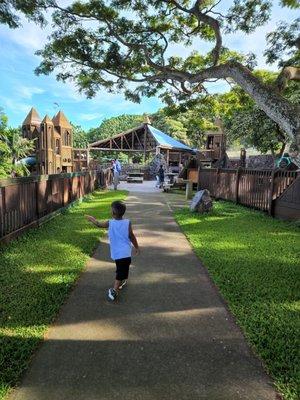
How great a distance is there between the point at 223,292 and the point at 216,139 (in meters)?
28.1

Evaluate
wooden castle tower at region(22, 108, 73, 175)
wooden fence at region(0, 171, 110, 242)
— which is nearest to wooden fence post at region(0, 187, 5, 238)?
wooden fence at region(0, 171, 110, 242)

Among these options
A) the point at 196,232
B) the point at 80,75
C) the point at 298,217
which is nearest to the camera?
the point at 196,232

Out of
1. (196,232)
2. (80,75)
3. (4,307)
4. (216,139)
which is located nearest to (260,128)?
(216,139)

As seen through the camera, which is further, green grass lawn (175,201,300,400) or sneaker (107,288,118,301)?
sneaker (107,288,118,301)

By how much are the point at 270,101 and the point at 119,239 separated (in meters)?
3.78

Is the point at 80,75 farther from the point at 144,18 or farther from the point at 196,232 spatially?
the point at 196,232

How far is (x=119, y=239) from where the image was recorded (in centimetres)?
464

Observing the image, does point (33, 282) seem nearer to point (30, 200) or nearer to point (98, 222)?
point (98, 222)

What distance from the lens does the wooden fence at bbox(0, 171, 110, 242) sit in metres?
7.12

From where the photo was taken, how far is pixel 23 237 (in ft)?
25.5

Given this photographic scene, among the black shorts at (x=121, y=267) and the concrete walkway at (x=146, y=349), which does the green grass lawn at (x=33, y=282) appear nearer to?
the concrete walkway at (x=146, y=349)

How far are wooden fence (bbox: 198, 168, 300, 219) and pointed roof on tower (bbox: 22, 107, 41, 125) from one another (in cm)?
2391

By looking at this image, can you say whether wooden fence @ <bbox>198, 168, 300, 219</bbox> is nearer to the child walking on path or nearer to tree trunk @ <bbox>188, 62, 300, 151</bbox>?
tree trunk @ <bbox>188, 62, 300, 151</bbox>

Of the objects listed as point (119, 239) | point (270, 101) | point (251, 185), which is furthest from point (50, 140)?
point (119, 239)
